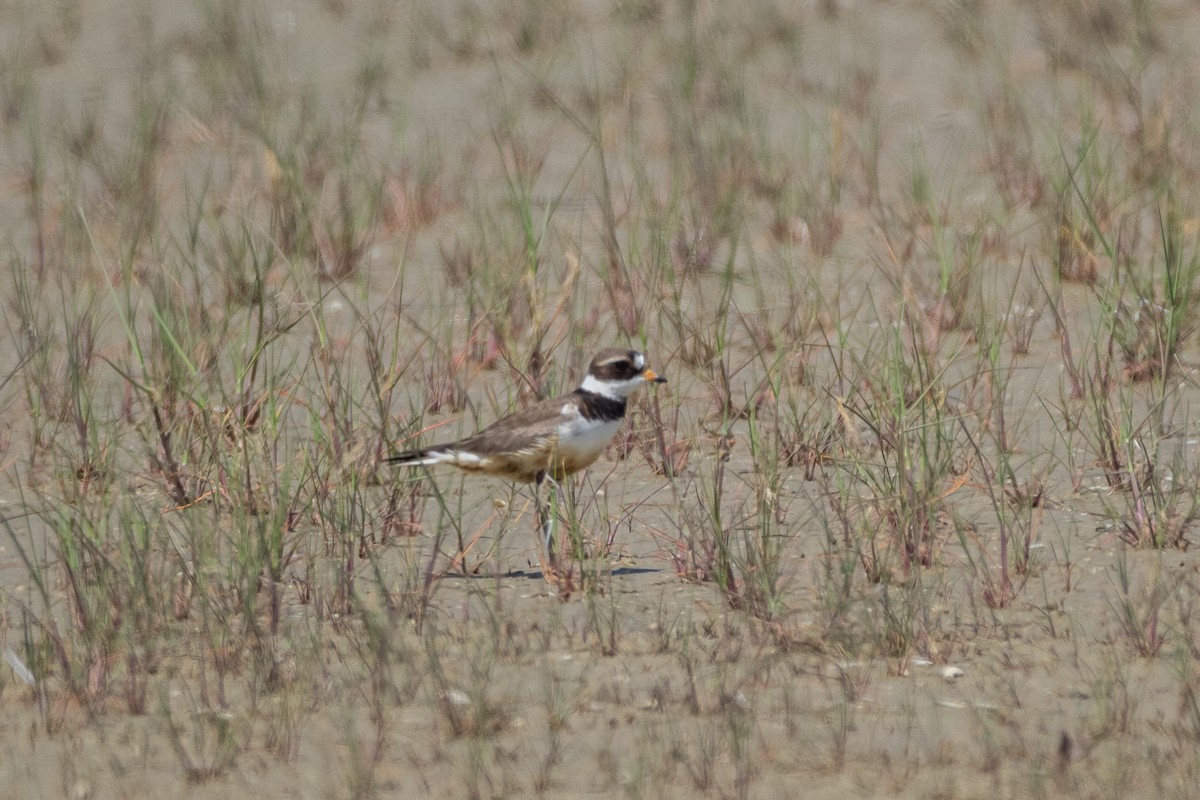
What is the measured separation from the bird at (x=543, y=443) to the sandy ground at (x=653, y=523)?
0.77 feet

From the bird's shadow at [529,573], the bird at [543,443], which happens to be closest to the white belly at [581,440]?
the bird at [543,443]

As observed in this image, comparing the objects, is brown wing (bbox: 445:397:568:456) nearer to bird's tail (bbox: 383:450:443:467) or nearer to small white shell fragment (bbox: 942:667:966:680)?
bird's tail (bbox: 383:450:443:467)

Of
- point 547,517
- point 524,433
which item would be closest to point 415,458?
point 524,433

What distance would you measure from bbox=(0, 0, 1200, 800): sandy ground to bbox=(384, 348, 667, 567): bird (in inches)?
9.2

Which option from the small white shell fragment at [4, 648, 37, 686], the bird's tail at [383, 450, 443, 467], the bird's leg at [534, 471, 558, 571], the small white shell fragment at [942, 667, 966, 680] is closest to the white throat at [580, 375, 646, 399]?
the bird's leg at [534, 471, 558, 571]

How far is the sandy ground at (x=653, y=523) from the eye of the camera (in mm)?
4375

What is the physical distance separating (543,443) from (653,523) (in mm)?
587

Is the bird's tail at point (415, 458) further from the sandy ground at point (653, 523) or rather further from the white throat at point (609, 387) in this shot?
the white throat at point (609, 387)

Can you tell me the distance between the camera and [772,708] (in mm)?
4578

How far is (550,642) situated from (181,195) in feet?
18.4

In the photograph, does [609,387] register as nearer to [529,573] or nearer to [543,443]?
[543,443]

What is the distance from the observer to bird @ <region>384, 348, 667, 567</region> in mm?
5887

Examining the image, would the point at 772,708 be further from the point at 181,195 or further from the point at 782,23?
the point at 782,23

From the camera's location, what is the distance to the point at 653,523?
625 centimetres
